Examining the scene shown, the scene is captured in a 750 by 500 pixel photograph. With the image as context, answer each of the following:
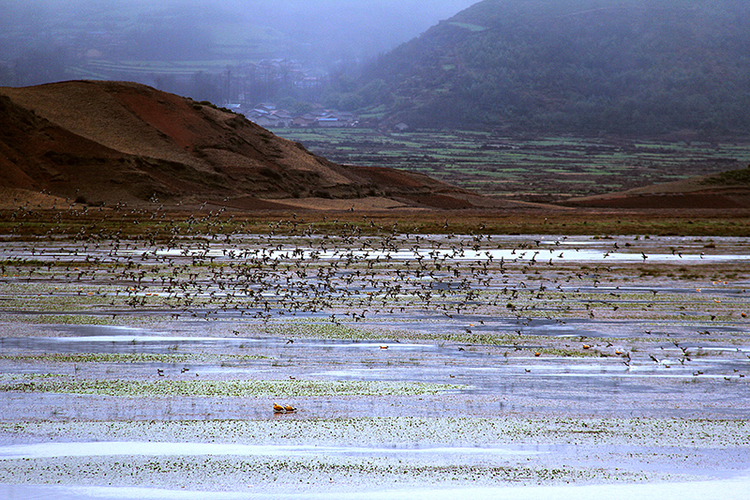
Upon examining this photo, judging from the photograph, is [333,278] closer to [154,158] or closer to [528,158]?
[154,158]

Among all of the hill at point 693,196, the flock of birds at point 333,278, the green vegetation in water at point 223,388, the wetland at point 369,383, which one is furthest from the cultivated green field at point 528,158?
the green vegetation in water at point 223,388

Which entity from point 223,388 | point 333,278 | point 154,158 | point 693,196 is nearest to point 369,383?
point 223,388

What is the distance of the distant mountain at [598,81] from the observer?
168 meters

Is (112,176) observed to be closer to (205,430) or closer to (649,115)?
(205,430)

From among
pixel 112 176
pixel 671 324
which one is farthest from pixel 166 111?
pixel 671 324

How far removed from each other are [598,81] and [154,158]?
151583 mm

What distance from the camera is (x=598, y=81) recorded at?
18325 cm

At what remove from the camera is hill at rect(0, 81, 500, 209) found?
47.2 metres

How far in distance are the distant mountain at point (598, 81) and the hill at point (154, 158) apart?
376 ft

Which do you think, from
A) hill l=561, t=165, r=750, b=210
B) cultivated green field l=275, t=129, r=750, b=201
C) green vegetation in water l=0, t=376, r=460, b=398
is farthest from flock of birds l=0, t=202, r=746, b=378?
cultivated green field l=275, t=129, r=750, b=201

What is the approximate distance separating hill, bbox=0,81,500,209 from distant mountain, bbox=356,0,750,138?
115 m

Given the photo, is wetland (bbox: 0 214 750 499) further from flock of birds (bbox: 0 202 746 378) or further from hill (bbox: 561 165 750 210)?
hill (bbox: 561 165 750 210)

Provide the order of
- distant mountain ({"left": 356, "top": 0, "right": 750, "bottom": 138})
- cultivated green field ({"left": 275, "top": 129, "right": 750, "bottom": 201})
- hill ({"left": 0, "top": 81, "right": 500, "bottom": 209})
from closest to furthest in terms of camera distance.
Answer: hill ({"left": 0, "top": 81, "right": 500, "bottom": 209}), cultivated green field ({"left": 275, "top": 129, "right": 750, "bottom": 201}), distant mountain ({"left": 356, "top": 0, "right": 750, "bottom": 138})

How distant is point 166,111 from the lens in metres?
57.0
